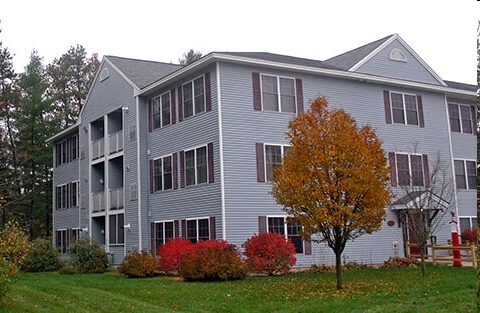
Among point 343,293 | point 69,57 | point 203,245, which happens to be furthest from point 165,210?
point 69,57

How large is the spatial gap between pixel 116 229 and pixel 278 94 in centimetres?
1011

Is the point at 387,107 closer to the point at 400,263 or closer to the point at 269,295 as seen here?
the point at 400,263

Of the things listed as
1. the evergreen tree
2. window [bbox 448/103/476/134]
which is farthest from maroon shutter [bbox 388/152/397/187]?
the evergreen tree

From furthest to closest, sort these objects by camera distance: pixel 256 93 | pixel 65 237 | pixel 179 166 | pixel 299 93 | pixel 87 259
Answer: pixel 65 237, pixel 87 259, pixel 179 166, pixel 299 93, pixel 256 93

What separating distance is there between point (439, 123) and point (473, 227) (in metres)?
4.79

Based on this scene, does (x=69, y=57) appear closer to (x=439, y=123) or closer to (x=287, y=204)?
(x=439, y=123)

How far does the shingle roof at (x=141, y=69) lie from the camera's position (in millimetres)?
25453

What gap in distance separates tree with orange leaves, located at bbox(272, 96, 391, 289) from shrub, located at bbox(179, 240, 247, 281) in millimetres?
3222

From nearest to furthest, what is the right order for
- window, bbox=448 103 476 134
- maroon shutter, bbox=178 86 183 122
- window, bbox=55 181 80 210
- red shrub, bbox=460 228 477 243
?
1. maroon shutter, bbox=178 86 183 122
2. red shrub, bbox=460 228 477 243
3. window, bbox=448 103 476 134
4. window, bbox=55 181 80 210

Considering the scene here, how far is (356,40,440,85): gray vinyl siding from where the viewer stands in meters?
23.9

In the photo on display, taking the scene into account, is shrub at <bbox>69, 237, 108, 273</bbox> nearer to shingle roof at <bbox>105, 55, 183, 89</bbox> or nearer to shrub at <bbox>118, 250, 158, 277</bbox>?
shrub at <bbox>118, 250, 158, 277</bbox>

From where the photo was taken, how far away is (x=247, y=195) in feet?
65.2

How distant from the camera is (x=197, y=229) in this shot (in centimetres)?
2061

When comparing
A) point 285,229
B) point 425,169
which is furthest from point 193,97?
point 425,169
